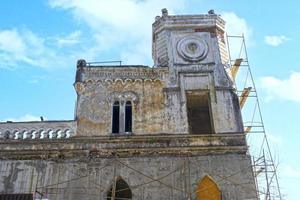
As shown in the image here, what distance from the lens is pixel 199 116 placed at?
22.0 m

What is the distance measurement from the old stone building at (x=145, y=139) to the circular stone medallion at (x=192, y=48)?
2.1 inches

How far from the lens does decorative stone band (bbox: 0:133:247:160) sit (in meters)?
18.5

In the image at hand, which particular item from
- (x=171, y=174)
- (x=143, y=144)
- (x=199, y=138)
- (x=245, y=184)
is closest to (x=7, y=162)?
(x=143, y=144)

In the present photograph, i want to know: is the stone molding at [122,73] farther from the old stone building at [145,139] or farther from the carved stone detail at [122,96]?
the carved stone detail at [122,96]

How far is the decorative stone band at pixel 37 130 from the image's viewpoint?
62.6 ft

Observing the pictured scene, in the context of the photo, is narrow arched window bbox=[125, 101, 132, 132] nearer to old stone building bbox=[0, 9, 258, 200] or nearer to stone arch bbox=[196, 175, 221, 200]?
old stone building bbox=[0, 9, 258, 200]

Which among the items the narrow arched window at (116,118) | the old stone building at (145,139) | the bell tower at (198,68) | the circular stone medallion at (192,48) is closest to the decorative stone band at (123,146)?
the old stone building at (145,139)

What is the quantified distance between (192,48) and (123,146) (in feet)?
22.0

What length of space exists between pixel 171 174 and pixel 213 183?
1.86m

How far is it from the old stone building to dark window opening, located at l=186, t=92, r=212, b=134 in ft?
0.17

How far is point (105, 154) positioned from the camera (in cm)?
1858

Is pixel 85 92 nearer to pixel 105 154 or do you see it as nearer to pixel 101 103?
pixel 101 103

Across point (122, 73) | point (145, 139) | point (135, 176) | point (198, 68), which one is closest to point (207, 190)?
point (135, 176)

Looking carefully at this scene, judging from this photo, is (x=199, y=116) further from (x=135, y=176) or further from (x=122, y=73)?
(x=135, y=176)
